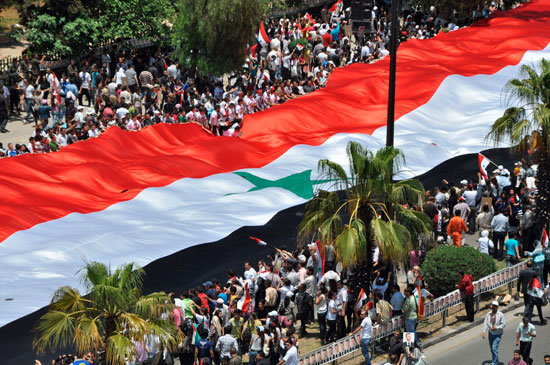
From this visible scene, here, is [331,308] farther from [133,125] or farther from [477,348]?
[133,125]

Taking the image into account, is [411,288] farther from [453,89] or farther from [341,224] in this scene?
[453,89]

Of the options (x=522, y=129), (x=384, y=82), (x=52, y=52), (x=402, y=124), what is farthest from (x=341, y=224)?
(x=52, y=52)

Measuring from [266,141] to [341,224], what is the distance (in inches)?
346

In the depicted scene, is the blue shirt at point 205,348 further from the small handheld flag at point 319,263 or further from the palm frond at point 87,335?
the small handheld flag at point 319,263

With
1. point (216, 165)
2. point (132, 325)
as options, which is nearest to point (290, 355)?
point (132, 325)

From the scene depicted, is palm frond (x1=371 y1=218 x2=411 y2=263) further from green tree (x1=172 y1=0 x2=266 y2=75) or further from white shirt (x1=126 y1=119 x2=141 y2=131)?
green tree (x1=172 y1=0 x2=266 y2=75)

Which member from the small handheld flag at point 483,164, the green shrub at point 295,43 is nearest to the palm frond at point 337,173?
the small handheld flag at point 483,164

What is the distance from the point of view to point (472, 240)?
81.9 ft

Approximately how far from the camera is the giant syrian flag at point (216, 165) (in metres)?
20.5

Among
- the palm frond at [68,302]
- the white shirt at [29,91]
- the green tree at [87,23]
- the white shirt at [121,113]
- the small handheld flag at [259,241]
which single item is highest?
the green tree at [87,23]

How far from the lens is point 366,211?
63.7 feet

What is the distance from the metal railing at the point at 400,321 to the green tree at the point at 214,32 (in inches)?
559

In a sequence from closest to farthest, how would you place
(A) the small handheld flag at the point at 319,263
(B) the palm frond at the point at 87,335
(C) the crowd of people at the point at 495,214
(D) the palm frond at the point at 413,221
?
(B) the palm frond at the point at 87,335 < (D) the palm frond at the point at 413,221 < (A) the small handheld flag at the point at 319,263 < (C) the crowd of people at the point at 495,214

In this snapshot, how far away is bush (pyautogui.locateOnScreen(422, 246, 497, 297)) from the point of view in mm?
20844
